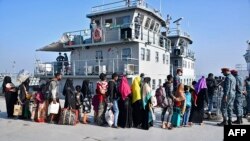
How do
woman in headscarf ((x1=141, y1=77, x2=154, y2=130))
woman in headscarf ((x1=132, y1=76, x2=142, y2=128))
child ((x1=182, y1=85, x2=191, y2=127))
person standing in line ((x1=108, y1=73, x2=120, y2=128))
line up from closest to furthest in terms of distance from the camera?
woman in headscarf ((x1=141, y1=77, x2=154, y2=130)), woman in headscarf ((x1=132, y1=76, x2=142, y2=128)), person standing in line ((x1=108, y1=73, x2=120, y2=128)), child ((x1=182, y1=85, x2=191, y2=127))

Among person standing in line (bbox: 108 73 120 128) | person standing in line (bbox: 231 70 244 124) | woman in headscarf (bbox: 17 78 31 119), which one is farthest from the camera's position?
woman in headscarf (bbox: 17 78 31 119)

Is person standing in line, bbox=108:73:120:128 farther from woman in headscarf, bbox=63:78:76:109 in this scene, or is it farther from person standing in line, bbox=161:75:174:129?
person standing in line, bbox=161:75:174:129

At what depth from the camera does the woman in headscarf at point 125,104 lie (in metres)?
8.43

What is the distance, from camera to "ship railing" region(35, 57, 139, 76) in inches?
688

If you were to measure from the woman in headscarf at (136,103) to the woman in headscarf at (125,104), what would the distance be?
145mm

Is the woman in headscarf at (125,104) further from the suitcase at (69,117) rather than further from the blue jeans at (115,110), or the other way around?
the suitcase at (69,117)

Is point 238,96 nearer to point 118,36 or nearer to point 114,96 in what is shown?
point 114,96

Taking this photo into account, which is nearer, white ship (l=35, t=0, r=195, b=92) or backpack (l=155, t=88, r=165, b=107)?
backpack (l=155, t=88, r=165, b=107)

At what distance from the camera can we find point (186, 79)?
3038 centimetres

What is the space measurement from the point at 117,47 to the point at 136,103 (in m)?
10.2

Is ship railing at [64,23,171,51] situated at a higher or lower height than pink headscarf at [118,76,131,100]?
higher

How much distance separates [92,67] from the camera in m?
18.3

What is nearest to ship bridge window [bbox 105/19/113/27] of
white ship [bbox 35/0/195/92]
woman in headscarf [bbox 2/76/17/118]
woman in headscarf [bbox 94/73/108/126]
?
white ship [bbox 35/0/195/92]

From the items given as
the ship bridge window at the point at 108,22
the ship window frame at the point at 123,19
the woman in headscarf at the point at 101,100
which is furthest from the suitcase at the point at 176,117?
the ship bridge window at the point at 108,22
